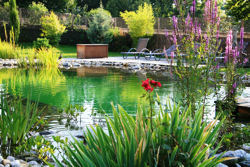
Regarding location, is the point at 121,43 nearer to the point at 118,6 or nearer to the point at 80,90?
the point at 80,90

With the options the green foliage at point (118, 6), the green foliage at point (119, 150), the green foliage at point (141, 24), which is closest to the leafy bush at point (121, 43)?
the green foliage at point (141, 24)

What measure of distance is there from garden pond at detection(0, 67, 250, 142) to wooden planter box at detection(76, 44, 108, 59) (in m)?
4.28

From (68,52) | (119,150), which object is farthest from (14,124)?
(68,52)

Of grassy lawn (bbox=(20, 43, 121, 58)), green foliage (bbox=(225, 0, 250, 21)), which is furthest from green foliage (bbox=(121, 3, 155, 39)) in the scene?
green foliage (bbox=(225, 0, 250, 21))

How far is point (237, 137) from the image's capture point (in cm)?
393

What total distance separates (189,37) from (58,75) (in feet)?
23.5

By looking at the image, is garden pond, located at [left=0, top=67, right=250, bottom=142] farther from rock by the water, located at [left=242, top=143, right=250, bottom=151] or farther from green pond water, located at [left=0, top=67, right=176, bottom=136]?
rock by the water, located at [left=242, top=143, right=250, bottom=151]

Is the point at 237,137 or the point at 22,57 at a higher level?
the point at 22,57

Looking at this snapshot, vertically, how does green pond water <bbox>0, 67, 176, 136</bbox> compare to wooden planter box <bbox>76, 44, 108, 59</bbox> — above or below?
below

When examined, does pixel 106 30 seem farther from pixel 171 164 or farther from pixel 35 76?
pixel 171 164

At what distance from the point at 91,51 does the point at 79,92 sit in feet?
27.3

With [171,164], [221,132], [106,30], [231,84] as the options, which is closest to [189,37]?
[231,84]

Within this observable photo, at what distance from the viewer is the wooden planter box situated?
15.3 meters

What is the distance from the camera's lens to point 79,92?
7398 mm
